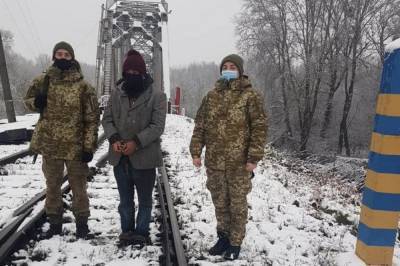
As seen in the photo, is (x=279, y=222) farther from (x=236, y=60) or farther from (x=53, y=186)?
(x=53, y=186)

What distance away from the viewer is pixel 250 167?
177 inches

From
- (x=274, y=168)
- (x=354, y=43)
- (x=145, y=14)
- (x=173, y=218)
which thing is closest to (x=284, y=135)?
(x=354, y=43)

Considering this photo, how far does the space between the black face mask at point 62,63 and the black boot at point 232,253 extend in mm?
2481

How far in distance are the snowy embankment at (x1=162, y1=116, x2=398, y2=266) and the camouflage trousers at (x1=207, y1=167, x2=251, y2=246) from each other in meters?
0.28

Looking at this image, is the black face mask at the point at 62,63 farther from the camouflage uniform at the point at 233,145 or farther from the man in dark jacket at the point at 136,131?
the camouflage uniform at the point at 233,145

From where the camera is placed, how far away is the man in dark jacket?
4.64 meters

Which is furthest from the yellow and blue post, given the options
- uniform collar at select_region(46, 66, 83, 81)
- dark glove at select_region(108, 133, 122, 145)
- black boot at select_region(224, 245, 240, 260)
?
uniform collar at select_region(46, 66, 83, 81)

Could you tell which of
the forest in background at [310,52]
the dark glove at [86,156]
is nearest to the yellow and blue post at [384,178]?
the dark glove at [86,156]

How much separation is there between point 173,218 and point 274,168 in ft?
19.4

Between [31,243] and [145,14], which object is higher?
[145,14]

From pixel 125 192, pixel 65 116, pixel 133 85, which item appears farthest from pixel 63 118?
pixel 125 192

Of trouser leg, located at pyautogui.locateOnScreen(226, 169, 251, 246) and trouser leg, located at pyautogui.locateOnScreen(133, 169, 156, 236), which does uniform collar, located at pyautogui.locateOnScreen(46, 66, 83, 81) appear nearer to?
trouser leg, located at pyautogui.locateOnScreen(133, 169, 156, 236)

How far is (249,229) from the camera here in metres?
5.43

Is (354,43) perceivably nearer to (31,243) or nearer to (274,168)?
(274,168)
